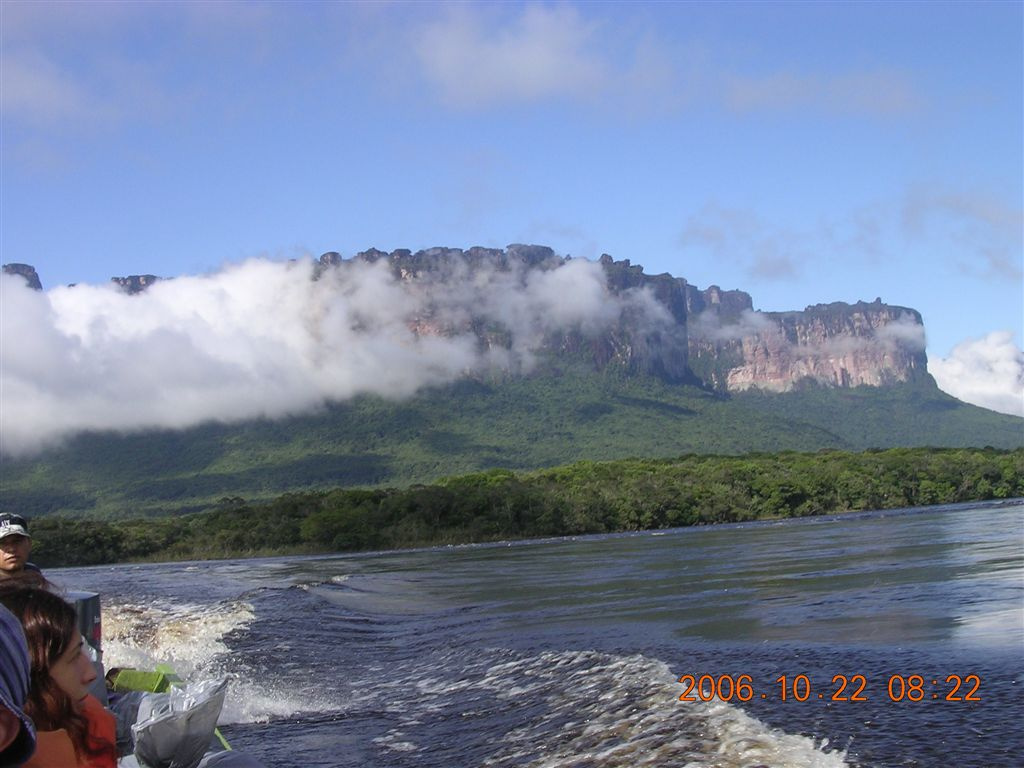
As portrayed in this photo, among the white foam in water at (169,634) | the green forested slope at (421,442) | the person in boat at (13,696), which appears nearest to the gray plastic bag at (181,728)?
the person in boat at (13,696)

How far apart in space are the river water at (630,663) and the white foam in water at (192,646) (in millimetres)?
66

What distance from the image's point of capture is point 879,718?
896 cm

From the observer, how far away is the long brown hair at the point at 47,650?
11.3ft

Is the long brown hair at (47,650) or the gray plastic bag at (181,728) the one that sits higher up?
the long brown hair at (47,650)

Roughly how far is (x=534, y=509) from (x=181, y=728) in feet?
234

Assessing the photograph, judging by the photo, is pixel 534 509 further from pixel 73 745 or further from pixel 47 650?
pixel 47 650

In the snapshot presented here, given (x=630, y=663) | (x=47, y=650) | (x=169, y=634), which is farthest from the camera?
(x=169, y=634)

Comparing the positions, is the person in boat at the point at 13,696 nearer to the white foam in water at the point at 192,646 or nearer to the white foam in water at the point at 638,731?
the white foam in water at the point at 638,731

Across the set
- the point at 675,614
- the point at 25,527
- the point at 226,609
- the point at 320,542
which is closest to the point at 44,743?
the point at 25,527

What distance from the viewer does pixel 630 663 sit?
41.9 ft
